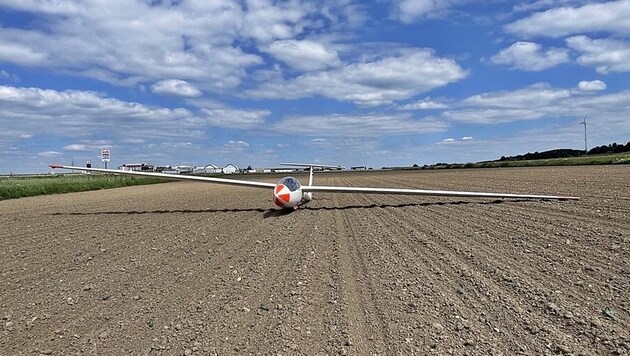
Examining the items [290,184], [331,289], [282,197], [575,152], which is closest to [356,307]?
[331,289]

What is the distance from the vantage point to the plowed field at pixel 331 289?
16.2 ft

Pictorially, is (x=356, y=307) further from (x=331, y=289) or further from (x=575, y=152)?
(x=575, y=152)

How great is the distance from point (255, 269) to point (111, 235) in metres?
6.37

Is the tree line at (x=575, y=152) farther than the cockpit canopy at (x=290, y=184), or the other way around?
the tree line at (x=575, y=152)

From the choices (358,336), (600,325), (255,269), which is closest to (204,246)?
(255,269)

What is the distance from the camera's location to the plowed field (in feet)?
16.2

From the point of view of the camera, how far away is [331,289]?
6.73 metres

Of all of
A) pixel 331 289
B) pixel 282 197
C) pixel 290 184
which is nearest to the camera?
pixel 331 289

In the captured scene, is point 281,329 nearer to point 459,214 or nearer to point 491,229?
point 491,229

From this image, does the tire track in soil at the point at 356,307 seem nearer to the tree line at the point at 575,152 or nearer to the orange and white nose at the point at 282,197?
the orange and white nose at the point at 282,197

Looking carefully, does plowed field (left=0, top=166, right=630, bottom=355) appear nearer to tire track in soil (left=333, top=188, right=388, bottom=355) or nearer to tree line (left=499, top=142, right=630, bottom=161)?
tire track in soil (left=333, top=188, right=388, bottom=355)

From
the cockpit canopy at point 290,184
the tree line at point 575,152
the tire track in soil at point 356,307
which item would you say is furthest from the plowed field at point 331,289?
the tree line at point 575,152

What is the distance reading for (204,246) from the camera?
10.5 metres

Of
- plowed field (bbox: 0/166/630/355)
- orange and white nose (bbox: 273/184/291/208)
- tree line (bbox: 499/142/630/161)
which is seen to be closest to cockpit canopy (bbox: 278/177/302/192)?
orange and white nose (bbox: 273/184/291/208)
